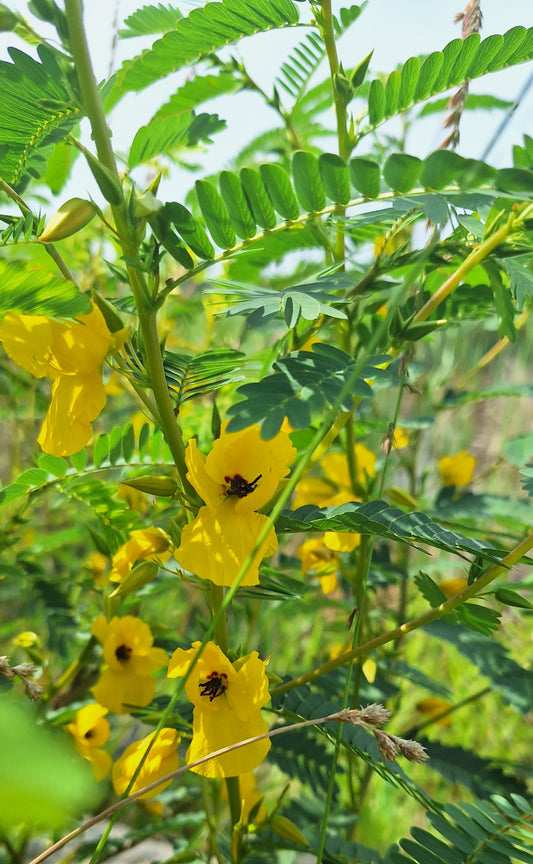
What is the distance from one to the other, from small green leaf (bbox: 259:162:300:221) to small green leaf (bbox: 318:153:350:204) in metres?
0.03

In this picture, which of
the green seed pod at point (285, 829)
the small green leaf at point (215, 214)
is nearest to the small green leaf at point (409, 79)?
the small green leaf at point (215, 214)

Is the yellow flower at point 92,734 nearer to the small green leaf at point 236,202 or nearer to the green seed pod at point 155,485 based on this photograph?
Answer: the green seed pod at point 155,485

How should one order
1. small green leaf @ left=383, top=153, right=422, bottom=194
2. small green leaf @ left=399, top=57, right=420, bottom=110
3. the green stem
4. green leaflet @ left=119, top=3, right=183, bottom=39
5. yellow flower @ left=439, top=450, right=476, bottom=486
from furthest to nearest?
yellow flower @ left=439, top=450, right=476, bottom=486
green leaflet @ left=119, top=3, right=183, bottom=39
small green leaf @ left=399, top=57, right=420, bottom=110
small green leaf @ left=383, top=153, right=422, bottom=194
the green stem

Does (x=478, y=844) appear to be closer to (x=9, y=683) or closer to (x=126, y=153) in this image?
(x=9, y=683)

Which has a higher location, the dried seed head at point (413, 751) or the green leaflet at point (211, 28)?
the green leaflet at point (211, 28)

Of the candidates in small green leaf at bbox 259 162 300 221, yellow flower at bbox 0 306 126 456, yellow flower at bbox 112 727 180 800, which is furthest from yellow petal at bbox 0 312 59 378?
yellow flower at bbox 112 727 180 800

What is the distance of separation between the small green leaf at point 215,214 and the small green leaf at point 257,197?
24mm

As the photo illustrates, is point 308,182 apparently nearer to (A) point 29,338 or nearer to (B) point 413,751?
(A) point 29,338

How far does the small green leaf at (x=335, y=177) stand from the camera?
558 millimetres

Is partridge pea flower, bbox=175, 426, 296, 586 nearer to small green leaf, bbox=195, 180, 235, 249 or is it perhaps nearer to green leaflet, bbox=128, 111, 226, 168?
small green leaf, bbox=195, 180, 235, 249

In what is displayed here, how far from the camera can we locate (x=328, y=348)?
56 cm

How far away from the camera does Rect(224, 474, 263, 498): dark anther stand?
55 centimetres

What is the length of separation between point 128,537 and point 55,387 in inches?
10.3

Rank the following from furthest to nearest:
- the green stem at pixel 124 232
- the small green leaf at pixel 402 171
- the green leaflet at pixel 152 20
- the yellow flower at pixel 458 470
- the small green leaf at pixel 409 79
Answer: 1. the yellow flower at pixel 458 470
2. the green leaflet at pixel 152 20
3. the small green leaf at pixel 409 79
4. the small green leaf at pixel 402 171
5. the green stem at pixel 124 232
